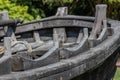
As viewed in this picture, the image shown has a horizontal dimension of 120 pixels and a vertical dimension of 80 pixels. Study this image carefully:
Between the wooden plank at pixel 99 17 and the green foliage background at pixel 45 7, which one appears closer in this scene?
the wooden plank at pixel 99 17

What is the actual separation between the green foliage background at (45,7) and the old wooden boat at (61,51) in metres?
2.95

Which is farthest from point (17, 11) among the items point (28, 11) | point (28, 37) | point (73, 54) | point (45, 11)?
point (73, 54)

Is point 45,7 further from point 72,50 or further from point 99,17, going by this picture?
point 72,50

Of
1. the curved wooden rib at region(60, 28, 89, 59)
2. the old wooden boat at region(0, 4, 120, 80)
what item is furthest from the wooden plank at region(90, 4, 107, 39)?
the curved wooden rib at region(60, 28, 89, 59)

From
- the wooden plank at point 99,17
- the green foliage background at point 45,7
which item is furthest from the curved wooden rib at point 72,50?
the green foliage background at point 45,7

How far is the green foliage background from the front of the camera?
891cm

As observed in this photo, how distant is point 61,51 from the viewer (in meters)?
3.44

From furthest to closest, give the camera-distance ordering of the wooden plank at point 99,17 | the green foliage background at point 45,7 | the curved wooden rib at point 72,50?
the green foliage background at point 45,7
the wooden plank at point 99,17
the curved wooden rib at point 72,50

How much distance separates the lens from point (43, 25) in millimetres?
5945

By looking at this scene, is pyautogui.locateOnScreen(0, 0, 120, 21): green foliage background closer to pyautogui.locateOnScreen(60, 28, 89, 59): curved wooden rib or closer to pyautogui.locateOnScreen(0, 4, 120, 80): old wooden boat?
pyautogui.locateOnScreen(0, 4, 120, 80): old wooden boat

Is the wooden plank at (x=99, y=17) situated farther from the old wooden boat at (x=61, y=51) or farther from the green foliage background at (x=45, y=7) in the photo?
the green foliage background at (x=45, y=7)

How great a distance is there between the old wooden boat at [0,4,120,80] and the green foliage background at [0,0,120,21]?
116 inches

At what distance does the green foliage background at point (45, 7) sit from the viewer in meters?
8.91

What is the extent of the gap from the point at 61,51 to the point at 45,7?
706 centimetres
